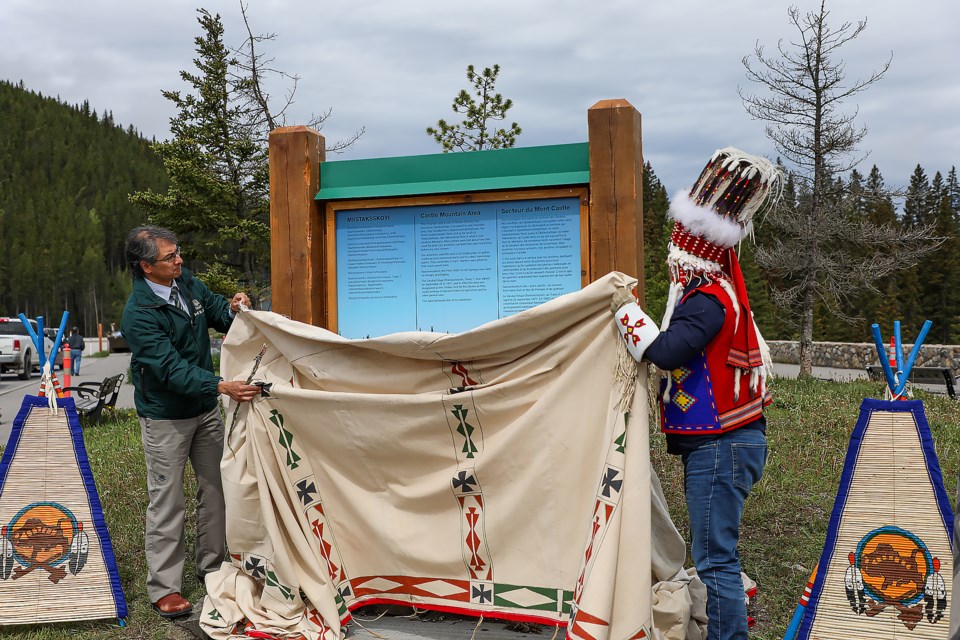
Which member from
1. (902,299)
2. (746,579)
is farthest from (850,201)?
(902,299)

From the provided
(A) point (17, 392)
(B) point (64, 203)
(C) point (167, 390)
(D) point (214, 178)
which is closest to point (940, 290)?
(D) point (214, 178)

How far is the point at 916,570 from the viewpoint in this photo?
9.39ft

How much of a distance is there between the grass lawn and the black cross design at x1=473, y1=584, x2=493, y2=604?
1.27 metres

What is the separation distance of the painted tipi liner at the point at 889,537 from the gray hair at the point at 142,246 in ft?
11.4

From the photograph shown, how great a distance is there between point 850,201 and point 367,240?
47.5 ft

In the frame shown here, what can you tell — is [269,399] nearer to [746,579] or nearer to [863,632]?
[746,579]

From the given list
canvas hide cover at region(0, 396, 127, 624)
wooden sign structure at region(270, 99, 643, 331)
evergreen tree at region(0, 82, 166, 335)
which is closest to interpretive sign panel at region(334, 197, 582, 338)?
wooden sign structure at region(270, 99, 643, 331)

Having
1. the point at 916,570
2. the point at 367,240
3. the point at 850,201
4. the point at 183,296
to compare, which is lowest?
the point at 916,570

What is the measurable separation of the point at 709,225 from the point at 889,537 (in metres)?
1.42

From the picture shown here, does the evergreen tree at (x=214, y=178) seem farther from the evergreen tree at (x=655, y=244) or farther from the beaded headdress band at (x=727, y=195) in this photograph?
the beaded headdress band at (x=727, y=195)

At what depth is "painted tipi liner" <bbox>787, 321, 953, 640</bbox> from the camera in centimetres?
284

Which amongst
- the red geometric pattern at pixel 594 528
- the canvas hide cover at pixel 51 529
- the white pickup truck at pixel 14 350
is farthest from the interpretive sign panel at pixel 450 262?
the white pickup truck at pixel 14 350

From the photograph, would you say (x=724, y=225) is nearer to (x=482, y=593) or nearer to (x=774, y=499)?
(x=482, y=593)

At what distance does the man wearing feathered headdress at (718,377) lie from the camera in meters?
2.77
